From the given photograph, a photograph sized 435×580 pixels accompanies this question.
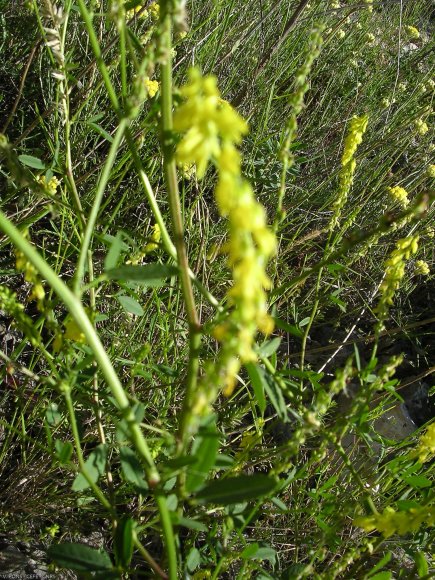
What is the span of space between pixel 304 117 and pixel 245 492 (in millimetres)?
2498

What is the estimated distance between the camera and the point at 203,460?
69 cm

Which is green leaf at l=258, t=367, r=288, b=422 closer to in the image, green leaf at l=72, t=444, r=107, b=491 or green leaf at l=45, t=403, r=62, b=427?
green leaf at l=72, t=444, r=107, b=491

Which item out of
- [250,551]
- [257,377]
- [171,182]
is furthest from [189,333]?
[250,551]

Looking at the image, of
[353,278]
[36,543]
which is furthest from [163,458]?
[353,278]

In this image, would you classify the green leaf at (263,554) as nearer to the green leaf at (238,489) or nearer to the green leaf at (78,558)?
the green leaf at (78,558)

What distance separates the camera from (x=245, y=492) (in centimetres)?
65

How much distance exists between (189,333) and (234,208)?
43 centimetres

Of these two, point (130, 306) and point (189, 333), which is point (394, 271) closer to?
point (189, 333)

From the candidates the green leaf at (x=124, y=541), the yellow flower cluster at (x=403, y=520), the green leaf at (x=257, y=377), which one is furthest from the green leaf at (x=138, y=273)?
the yellow flower cluster at (x=403, y=520)

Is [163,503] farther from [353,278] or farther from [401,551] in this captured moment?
[353,278]

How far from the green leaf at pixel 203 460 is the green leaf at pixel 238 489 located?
2cm

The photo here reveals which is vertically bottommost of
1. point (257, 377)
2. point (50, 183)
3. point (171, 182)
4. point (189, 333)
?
point (257, 377)

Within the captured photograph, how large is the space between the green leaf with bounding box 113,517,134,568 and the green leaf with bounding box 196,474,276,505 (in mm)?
179

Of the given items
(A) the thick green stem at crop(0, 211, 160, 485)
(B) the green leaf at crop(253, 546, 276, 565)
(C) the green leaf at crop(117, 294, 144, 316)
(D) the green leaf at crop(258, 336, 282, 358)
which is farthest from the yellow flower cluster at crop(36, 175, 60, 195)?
(B) the green leaf at crop(253, 546, 276, 565)
